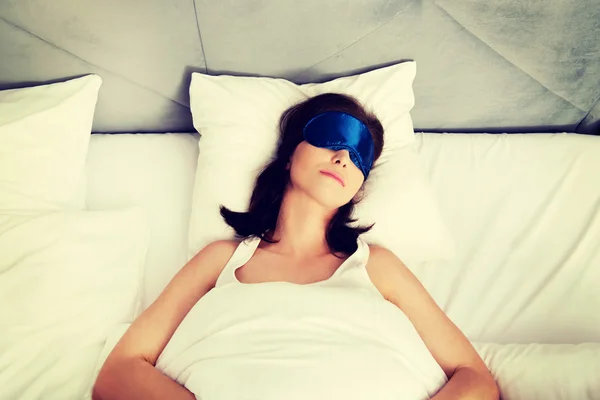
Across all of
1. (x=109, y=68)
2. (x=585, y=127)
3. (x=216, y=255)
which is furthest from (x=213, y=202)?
(x=585, y=127)

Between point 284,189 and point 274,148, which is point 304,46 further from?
point 284,189

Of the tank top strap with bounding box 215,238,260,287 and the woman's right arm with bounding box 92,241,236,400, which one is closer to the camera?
the woman's right arm with bounding box 92,241,236,400

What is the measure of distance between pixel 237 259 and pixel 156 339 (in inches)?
9.4

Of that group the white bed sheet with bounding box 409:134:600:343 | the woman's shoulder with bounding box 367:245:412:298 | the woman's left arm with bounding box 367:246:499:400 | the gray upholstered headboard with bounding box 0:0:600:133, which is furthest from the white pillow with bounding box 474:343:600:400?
the gray upholstered headboard with bounding box 0:0:600:133

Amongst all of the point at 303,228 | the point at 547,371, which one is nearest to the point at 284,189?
the point at 303,228

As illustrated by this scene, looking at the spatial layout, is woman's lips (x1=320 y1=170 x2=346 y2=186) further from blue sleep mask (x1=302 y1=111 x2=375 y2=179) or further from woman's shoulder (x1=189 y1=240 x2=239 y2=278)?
woman's shoulder (x1=189 y1=240 x2=239 y2=278)

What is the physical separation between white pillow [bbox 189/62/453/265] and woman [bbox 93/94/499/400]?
0.14 ft

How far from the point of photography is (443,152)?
4.44 feet

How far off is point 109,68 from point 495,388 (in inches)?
47.5

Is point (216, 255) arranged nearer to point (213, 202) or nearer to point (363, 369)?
point (213, 202)

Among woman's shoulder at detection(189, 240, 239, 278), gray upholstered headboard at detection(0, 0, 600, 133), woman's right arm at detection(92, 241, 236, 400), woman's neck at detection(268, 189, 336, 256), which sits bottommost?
woman's right arm at detection(92, 241, 236, 400)

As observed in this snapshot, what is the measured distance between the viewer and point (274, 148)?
1197mm

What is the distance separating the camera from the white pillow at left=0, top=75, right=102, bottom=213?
3.57 feet

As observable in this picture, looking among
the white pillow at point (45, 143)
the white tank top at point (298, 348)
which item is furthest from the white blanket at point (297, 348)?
the white pillow at point (45, 143)
